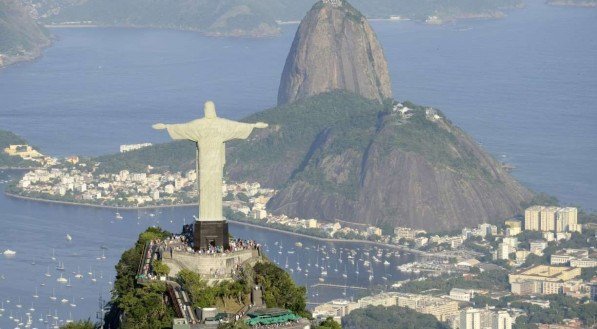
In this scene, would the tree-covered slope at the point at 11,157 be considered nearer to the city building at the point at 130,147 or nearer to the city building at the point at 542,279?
the city building at the point at 130,147

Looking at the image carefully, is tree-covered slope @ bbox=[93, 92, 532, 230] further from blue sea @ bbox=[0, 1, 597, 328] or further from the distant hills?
blue sea @ bbox=[0, 1, 597, 328]

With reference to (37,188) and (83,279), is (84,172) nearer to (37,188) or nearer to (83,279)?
(37,188)

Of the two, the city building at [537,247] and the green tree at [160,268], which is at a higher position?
the city building at [537,247]

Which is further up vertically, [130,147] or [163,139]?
[163,139]

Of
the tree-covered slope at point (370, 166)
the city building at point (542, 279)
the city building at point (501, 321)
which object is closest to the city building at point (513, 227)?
the tree-covered slope at point (370, 166)

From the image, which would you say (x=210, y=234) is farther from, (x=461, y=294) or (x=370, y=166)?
(x=370, y=166)

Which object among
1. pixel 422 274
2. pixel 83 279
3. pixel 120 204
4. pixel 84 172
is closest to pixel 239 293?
pixel 83 279

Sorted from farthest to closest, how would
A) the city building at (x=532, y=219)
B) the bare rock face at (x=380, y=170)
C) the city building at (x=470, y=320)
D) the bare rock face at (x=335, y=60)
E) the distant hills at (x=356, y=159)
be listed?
the bare rock face at (x=335, y=60)
the distant hills at (x=356, y=159)
the bare rock face at (x=380, y=170)
the city building at (x=532, y=219)
the city building at (x=470, y=320)

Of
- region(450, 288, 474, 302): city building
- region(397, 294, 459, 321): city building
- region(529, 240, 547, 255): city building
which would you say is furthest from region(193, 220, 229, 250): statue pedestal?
region(529, 240, 547, 255): city building

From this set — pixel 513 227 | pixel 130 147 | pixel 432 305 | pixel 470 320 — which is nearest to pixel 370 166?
pixel 513 227
